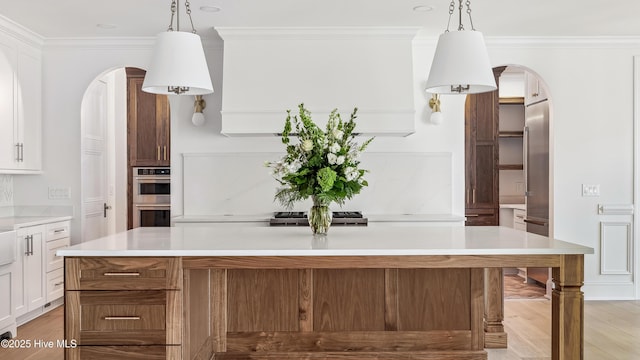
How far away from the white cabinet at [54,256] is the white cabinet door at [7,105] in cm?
66

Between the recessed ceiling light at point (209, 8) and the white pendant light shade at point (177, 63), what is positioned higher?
the recessed ceiling light at point (209, 8)

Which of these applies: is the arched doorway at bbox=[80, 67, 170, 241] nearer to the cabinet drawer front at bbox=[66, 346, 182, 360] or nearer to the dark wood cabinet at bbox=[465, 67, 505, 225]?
the cabinet drawer front at bbox=[66, 346, 182, 360]

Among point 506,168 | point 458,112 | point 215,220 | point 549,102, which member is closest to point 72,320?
point 215,220

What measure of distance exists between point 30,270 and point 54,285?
1.80ft

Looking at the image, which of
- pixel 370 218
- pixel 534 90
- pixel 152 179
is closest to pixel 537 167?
pixel 534 90

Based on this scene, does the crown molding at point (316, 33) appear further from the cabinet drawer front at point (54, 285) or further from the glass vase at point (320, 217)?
the cabinet drawer front at point (54, 285)

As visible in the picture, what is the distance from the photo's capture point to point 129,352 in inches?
101

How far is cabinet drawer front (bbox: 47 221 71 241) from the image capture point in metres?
5.05

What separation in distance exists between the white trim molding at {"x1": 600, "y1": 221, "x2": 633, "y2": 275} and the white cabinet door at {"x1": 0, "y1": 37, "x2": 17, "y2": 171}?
5.44 metres

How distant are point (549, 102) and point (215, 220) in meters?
3.40

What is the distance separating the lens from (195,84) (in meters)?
2.72

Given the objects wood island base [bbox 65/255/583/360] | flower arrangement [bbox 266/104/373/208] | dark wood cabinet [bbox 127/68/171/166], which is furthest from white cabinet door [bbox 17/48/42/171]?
flower arrangement [bbox 266/104/373/208]

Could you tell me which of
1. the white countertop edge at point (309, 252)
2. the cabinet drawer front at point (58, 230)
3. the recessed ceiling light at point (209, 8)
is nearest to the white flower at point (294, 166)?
the white countertop edge at point (309, 252)

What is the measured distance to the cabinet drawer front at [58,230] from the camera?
505cm
